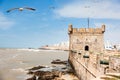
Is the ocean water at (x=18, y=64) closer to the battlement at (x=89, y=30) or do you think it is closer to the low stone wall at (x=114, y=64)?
the battlement at (x=89, y=30)

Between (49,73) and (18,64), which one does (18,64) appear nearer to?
(18,64)

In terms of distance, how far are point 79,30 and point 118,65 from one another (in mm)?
23016

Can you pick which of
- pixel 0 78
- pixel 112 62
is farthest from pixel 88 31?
pixel 112 62

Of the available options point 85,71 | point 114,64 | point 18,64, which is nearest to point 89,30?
point 85,71

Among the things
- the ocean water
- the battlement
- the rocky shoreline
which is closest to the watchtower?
the battlement

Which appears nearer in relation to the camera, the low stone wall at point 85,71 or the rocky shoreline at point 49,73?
the low stone wall at point 85,71

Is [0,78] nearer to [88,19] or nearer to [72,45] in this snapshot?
[72,45]

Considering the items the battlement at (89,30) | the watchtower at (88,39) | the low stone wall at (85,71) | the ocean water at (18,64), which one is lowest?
the ocean water at (18,64)

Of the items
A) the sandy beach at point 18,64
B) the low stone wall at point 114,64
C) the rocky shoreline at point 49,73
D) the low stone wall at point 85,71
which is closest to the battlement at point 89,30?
the rocky shoreline at point 49,73

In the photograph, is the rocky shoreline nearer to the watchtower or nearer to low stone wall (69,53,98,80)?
low stone wall (69,53,98,80)

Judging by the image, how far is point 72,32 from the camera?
34906 mm

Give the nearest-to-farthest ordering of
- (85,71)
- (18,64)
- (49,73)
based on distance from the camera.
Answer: (85,71) → (49,73) → (18,64)

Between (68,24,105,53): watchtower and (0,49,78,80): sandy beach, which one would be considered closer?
(0,49,78,80): sandy beach

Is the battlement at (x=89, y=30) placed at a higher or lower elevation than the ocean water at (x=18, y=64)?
higher
